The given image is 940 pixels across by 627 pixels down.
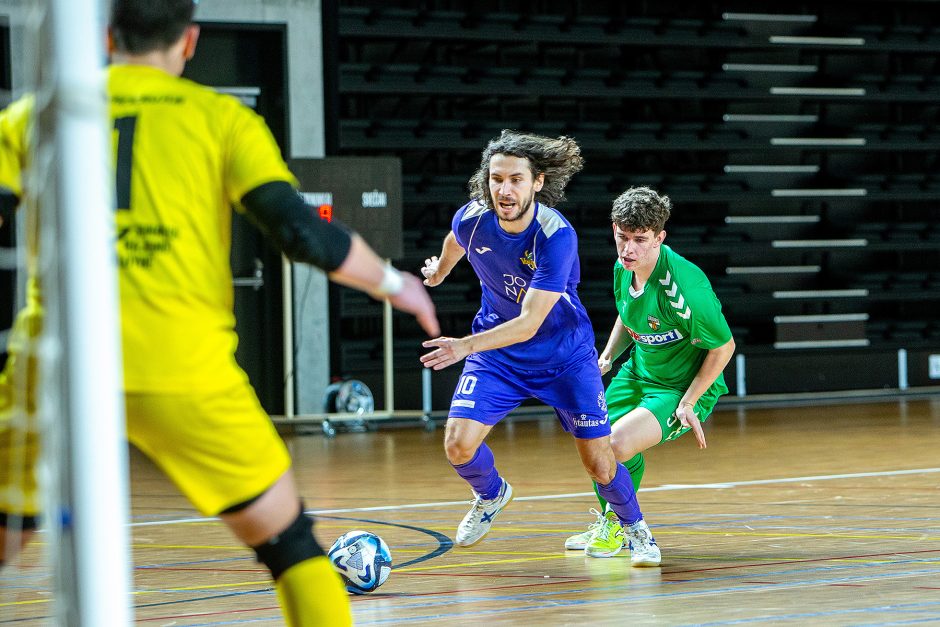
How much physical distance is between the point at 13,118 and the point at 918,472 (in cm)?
571

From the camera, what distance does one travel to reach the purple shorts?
455 cm

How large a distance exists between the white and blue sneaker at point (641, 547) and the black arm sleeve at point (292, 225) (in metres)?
2.43

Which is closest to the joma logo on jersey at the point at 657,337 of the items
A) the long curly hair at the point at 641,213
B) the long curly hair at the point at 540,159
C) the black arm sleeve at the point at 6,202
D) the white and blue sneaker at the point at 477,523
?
the long curly hair at the point at 641,213

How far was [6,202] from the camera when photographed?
2305 mm

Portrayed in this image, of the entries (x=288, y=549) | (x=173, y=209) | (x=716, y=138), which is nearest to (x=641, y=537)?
(x=288, y=549)

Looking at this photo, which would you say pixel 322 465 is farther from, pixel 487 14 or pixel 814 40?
pixel 814 40

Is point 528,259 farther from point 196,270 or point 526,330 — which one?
point 196,270

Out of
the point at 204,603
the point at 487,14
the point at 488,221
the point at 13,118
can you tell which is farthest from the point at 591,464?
the point at 487,14

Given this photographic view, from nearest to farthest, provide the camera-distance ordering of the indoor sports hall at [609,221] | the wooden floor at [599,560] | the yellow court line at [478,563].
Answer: the wooden floor at [599,560], the yellow court line at [478,563], the indoor sports hall at [609,221]

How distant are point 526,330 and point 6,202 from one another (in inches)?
89.6

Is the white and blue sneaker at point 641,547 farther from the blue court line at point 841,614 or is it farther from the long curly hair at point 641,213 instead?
the long curly hair at point 641,213

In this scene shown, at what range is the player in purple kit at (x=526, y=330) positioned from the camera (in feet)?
14.5

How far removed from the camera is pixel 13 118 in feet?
7.39

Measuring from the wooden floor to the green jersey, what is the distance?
26.5 inches
